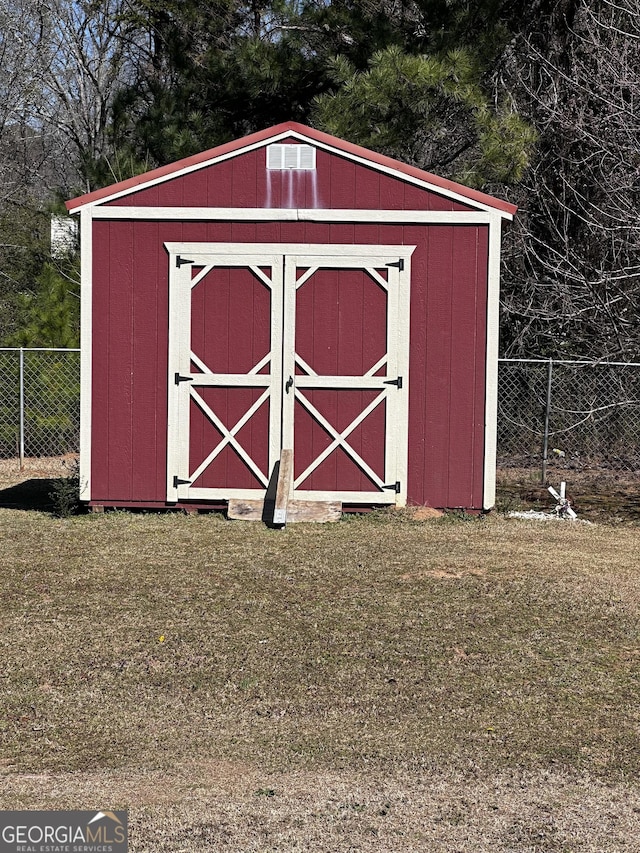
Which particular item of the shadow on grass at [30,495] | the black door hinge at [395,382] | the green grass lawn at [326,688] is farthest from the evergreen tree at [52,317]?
the black door hinge at [395,382]

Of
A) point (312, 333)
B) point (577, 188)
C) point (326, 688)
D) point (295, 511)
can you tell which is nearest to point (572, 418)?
point (577, 188)

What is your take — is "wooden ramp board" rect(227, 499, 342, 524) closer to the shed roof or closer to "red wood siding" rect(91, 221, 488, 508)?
"red wood siding" rect(91, 221, 488, 508)

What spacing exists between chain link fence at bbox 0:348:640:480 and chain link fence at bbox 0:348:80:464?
13mm

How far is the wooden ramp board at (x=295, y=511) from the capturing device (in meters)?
9.37

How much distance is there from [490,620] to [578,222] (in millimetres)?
10086

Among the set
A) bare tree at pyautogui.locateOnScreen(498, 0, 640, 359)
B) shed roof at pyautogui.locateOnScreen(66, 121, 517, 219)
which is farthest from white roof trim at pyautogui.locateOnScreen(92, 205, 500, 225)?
bare tree at pyautogui.locateOnScreen(498, 0, 640, 359)

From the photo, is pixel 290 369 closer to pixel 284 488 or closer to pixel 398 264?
pixel 284 488

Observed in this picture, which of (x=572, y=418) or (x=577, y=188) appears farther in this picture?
(x=577, y=188)

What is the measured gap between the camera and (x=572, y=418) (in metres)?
14.2

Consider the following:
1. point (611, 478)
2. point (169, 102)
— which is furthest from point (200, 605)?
point (169, 102)

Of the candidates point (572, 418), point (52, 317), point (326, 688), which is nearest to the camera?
point (326, 688)

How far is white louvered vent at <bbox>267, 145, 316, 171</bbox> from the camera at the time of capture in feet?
31.2

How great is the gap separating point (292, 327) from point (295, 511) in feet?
5.39

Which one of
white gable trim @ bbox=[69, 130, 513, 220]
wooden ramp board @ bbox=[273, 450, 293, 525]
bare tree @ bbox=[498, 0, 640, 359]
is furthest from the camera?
bare tree @ bbox=[498, 0, 640, 359]
